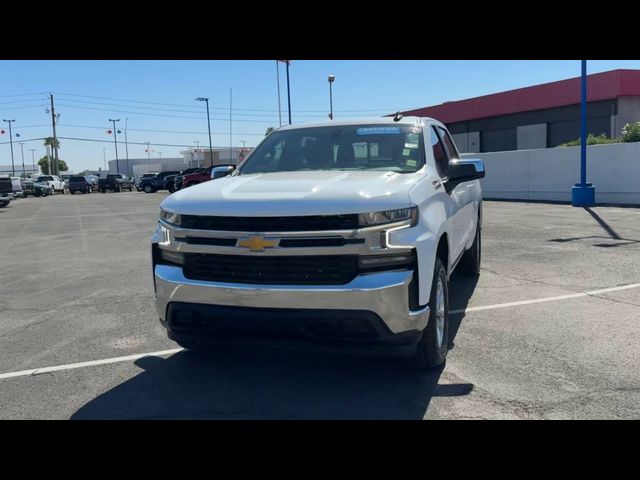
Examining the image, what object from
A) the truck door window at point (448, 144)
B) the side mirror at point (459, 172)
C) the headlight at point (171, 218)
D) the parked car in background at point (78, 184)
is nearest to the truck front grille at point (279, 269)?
the headlight at point (171, 218)

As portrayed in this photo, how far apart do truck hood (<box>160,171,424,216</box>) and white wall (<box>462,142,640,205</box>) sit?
53.4 feet

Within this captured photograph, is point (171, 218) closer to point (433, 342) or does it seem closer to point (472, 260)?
point (433, 342)

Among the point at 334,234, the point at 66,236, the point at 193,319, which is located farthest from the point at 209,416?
the point at 66,236

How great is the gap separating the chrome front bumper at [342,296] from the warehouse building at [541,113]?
30.5 metres

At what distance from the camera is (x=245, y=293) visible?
151 inches

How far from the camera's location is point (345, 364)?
4656 millimetres

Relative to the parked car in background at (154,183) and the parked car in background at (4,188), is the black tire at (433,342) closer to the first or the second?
the parked car in background at (4,188)

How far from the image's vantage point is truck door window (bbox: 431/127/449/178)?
5.30 metres

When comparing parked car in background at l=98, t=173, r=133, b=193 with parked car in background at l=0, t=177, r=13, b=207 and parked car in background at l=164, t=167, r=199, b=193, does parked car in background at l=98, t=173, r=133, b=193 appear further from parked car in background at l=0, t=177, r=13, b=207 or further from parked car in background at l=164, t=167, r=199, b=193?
parked car in background at l=0, t=177, r=13, b=207

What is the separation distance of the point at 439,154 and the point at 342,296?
2456 mm

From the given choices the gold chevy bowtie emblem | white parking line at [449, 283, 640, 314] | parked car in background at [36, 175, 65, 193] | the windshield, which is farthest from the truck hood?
parked car in background at [36, 175, 65, 193]

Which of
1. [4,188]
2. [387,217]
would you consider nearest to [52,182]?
[4,188]

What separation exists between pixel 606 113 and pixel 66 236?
2733 centimetres

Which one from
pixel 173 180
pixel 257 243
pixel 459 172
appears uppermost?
pixel 173 180
